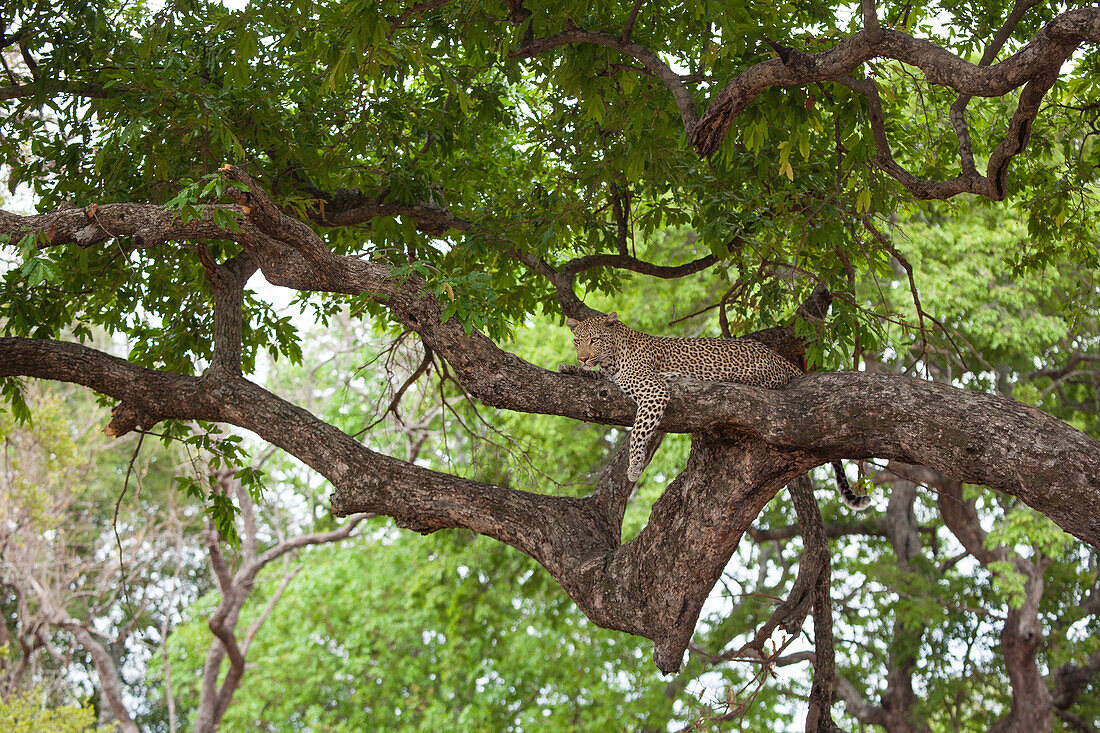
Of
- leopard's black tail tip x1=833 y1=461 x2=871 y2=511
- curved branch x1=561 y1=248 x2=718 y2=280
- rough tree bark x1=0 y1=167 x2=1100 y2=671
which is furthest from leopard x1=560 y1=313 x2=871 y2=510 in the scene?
curved branch x1=561 y1=248 x2=718 y2=280

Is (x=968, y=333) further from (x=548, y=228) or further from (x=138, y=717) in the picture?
(x=138, y=717)

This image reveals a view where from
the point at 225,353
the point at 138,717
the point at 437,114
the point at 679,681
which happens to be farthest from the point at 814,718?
the point at 138,717

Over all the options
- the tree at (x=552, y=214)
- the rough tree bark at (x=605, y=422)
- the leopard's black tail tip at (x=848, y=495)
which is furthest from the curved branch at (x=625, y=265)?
the leopard's black tail tip at (x=848, y=495)

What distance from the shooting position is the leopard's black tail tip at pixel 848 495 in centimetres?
466

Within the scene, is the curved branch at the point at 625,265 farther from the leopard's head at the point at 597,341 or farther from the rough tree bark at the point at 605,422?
the rough tree bark at the point at 605,422

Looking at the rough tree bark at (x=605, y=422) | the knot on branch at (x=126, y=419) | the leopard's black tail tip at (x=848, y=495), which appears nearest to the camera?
the rough tree bark at (x=605, y=422)

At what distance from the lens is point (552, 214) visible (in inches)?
241

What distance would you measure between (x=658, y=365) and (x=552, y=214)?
62.8 inches

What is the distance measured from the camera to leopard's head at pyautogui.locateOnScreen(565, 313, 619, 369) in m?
5.22

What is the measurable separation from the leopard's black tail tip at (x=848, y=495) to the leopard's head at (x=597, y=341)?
4.24ft

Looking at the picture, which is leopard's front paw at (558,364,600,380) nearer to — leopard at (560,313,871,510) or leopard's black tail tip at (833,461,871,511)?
leopard at (560,313,871,510)

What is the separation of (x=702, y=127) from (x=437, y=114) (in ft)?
9.66

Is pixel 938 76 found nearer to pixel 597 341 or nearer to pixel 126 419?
pixel 597 341

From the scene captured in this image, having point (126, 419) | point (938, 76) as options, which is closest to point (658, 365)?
point (938, 76)
